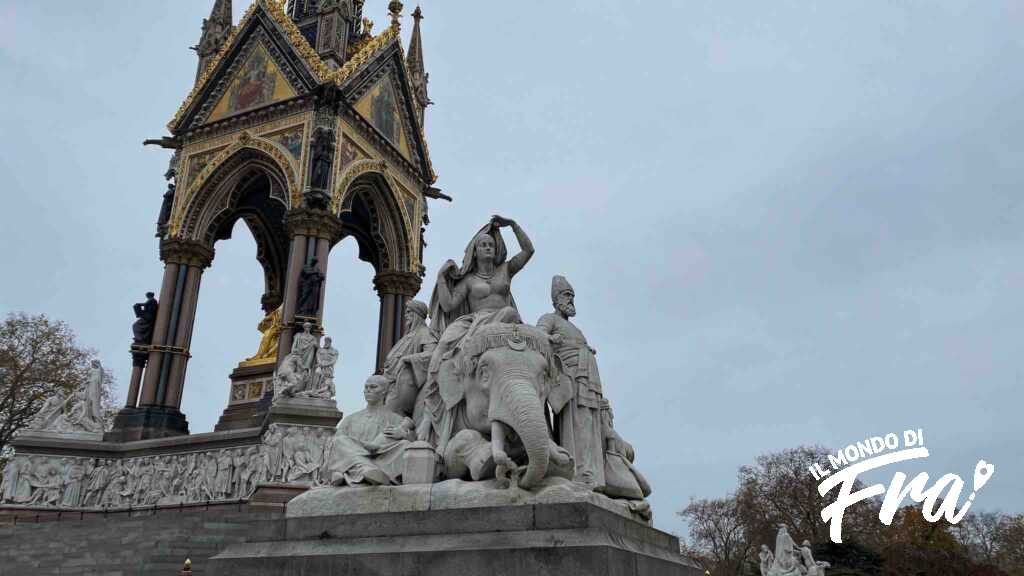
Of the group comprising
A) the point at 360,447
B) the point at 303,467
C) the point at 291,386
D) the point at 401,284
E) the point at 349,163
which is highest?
the point at 349,163

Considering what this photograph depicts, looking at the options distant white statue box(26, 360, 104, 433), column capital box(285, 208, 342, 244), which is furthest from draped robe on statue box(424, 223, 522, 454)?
distant white statue box(26, 360, 104, 433)

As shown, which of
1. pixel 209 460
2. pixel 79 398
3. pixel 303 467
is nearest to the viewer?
pixel 303 467

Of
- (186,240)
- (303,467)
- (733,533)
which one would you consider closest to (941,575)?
(733,533)

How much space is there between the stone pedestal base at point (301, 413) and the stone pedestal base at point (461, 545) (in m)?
10.8

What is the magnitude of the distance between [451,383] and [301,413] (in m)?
11.1

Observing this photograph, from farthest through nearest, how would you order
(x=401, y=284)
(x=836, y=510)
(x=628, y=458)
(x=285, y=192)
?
(x=836, y=510) → (x=401, y=284) → (x=285, y=192) → (x=628, y=458)

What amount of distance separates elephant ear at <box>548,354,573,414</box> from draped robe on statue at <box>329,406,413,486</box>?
0.95m

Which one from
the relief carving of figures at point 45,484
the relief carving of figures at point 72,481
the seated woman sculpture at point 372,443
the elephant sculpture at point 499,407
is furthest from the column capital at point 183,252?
the elephant sculpture at point 499,407

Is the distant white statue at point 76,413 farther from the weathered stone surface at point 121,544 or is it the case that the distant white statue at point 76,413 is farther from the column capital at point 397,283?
the column capital at point 397,283

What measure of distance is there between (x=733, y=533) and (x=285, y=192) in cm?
3655

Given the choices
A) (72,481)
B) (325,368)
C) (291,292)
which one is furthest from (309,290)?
(72,481)

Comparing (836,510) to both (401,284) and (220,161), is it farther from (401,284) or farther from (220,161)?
(220,161)

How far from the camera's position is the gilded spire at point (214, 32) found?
2380 cm

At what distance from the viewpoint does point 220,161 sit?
21.2 m
